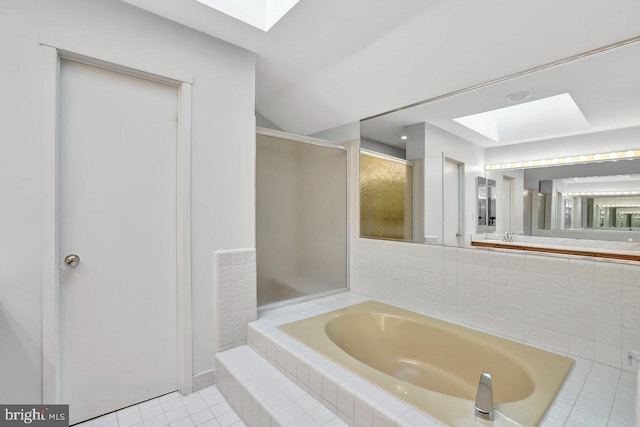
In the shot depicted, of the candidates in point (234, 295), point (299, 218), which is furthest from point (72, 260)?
point (299, 218)

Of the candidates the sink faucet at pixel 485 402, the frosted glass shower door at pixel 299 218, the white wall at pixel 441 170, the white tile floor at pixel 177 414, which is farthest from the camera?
the frosted glass shower door at pixel 299 218

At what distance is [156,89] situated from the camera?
1.73 meters

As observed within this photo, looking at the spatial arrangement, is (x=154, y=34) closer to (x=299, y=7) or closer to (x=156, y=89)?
(x=156, y=89)

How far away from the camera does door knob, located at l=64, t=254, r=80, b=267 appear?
1.49 meters

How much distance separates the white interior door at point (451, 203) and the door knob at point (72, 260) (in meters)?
2.20

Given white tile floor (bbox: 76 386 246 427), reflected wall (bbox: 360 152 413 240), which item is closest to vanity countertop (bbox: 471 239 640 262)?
reflected wall (bbox: 360 152 413 240)

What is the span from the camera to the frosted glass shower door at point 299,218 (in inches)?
89.2

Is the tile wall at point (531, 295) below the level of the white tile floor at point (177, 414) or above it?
above

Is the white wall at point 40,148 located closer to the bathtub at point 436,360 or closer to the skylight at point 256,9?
the skylight at point 256,9

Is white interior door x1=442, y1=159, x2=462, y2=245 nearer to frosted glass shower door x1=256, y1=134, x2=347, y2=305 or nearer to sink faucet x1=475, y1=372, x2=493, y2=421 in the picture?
frosted glass shower door x1=256, y1=134, x2=347, y2=305

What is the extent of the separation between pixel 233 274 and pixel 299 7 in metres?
1.60

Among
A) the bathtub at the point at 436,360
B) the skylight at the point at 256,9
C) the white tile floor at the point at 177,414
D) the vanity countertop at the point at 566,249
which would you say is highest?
the skylight at the point at 256,9

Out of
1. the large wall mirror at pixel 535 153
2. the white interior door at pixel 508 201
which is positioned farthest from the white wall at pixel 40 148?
the white interior door at pixel 508 201

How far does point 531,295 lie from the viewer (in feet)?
5.46
